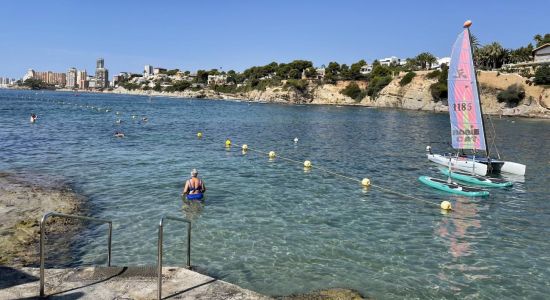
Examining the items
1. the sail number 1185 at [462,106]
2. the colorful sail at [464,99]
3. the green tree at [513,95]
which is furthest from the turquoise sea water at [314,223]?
the green tree at [513,95]

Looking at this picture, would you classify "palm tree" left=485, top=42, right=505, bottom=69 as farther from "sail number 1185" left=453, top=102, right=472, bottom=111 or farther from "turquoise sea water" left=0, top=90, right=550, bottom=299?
"sail number 1185" left=453, top=102, right=472, bottom=111

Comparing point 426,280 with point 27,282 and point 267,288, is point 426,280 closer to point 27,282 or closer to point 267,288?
point 267,288

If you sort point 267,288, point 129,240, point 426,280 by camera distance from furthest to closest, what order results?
1. point 129,240
2. point 426,280
3. point 267,288

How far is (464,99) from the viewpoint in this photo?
32.1 m

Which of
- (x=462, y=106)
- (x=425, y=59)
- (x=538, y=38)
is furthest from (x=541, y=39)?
(x=462, y=106)

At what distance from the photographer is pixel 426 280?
13000 millimetres

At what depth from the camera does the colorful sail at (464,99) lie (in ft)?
102

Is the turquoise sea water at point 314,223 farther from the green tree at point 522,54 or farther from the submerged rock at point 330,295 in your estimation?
the green tree at point 522,54

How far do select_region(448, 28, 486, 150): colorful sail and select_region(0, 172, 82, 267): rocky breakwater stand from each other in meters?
27.2

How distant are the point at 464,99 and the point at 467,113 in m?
1.15

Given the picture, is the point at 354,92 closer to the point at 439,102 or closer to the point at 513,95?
the point at 439,102

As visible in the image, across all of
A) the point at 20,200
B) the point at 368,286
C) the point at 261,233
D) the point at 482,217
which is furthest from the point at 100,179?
the point at 482,217

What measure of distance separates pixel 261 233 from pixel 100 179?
44.0 ft

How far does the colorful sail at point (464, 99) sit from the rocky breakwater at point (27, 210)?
1071 inches
